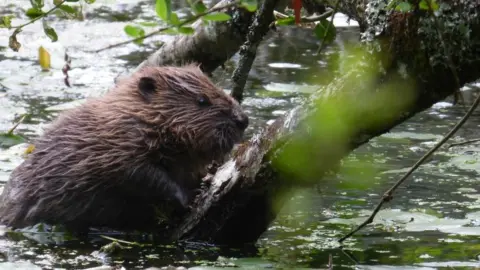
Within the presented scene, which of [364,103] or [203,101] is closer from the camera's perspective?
[364,103]

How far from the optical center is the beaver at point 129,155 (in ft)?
17.6

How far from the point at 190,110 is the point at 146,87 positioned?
0.30 meters

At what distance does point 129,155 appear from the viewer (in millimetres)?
5355

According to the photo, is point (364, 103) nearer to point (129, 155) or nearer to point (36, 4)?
point (129, 155)

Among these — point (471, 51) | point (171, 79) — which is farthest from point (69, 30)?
point (471, 51)

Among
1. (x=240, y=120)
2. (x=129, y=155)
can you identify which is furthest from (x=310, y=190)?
(x=129, y=155)

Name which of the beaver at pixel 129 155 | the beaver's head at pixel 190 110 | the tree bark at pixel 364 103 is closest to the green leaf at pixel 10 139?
the beaver at pixel 129 155

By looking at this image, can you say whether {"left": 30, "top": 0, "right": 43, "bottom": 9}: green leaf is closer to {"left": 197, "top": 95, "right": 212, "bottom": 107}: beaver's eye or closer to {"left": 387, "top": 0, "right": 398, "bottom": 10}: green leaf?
{"left": 197, "top": 95, "right": 212, "bottom": 107}: beaver's eye

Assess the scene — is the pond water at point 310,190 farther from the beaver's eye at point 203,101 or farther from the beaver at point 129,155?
the beaver's eye at point 203,101

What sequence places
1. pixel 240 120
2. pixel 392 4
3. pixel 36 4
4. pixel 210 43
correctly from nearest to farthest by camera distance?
pixel 392 4, pixel 36 4, pixel 240 120, pixel 210 43

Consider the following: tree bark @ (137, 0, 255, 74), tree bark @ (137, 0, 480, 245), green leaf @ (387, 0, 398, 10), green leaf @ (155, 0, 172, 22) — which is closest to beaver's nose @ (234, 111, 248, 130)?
tree bark @ (137, 0, 480, 245)

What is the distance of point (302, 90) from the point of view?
387 inches

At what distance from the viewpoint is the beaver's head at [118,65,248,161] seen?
18.2ft

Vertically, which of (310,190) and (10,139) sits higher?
(10,139)
